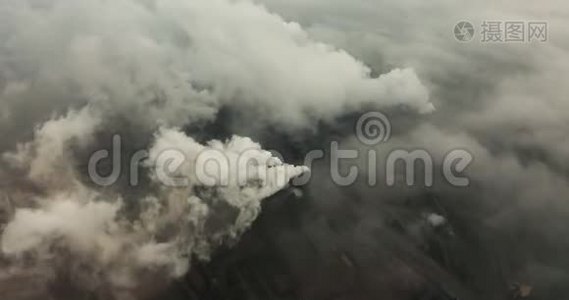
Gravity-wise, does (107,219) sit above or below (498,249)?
above

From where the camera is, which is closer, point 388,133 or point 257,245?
point 257,245

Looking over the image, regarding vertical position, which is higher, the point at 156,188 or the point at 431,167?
the point at 156,188

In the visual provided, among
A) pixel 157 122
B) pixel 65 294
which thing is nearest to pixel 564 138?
pixel 157 122

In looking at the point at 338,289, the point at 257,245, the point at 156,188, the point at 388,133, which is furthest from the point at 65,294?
the point at 388,133

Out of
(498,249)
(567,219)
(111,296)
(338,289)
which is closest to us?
(111,296)

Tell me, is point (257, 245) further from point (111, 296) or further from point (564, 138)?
point (564, 138)

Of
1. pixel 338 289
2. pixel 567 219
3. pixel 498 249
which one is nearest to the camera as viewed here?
pixel 338 289

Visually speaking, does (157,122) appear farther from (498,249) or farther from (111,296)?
(498,249)

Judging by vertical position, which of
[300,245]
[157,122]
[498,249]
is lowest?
[498,249]

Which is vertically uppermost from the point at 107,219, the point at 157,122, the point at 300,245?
the point at 157,122

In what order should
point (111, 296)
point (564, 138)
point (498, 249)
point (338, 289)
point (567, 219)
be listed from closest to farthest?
point (111, 296) < point (338, 289) < point (567, 219) < point (498, 249) < point (564, 138)
